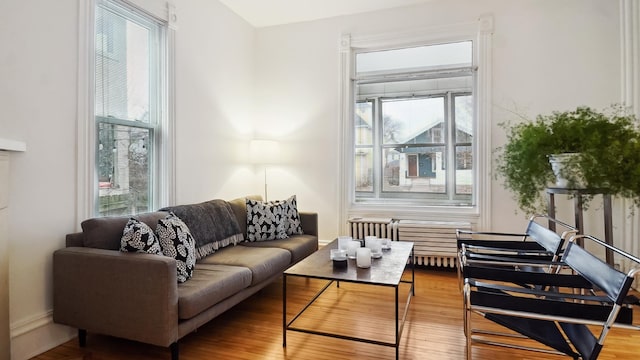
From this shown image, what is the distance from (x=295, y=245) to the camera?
11.1ft

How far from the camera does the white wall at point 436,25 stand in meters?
3.60

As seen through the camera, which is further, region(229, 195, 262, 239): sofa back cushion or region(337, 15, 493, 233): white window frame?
region(337, 15, 493, 233): white window frame

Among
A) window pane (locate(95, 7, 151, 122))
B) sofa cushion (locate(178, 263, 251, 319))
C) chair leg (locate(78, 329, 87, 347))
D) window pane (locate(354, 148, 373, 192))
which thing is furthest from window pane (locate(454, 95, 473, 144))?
chair leg (locate(78, 329, 87, 347))

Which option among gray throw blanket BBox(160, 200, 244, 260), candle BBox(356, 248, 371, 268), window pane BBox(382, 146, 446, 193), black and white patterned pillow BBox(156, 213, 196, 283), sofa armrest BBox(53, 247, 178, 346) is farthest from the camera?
window pane BBox(382, 146, 446, 193)

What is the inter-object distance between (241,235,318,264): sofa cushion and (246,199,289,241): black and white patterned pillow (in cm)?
8

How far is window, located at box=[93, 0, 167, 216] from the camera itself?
273 cm

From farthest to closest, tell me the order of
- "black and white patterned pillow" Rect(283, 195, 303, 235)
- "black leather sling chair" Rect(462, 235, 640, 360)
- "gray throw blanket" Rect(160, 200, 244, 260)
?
"black and white patterned pillow" Rect(283, 195, 303, 235) < "gray throw blanket" Rect(160, 200, 244, 260) < "black leather sling chair" Rect(462, 235, 640, 360)

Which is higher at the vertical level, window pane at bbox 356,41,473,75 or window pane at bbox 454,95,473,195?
window pane at bbox 356,41,473,75

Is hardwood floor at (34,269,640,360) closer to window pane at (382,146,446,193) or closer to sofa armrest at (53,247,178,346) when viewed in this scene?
sofa armrest at (53,247,178,346)

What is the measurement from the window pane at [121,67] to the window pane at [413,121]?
2.68 m

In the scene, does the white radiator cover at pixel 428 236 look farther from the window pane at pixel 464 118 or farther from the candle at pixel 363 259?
the candle at pixel 363 259

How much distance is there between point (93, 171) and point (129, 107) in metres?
0.68

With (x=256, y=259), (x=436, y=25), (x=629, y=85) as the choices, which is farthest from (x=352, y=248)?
(x=629, y=85)

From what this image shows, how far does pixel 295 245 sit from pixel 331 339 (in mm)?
1110
